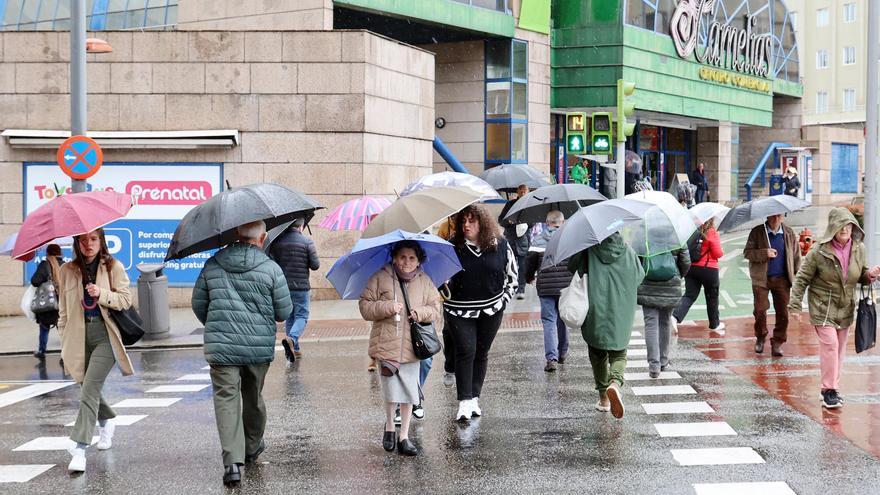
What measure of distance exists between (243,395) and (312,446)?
0.92 m

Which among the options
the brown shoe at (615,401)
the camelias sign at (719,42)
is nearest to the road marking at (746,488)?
the brown shoe at (615,401)

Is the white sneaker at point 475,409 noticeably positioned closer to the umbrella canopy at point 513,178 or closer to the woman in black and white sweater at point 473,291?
the woman in black and white sweater at point 473,291

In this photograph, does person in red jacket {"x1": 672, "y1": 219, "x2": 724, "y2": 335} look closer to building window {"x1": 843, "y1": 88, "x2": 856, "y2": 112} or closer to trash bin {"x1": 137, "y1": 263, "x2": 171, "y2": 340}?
trash bin {"x1": 137, "y1": 263, "x2": 171, "y2": 340}

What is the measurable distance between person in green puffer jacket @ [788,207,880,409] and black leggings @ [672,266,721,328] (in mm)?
4017

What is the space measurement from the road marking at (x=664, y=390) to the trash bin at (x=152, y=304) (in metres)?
7.30

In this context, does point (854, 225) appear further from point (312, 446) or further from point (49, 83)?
point (49, 83)

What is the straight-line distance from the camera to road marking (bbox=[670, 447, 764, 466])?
24.5ft

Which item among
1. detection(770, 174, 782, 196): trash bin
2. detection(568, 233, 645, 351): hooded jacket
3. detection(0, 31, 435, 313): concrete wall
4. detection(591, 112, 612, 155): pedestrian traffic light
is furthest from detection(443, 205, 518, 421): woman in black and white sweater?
Answer: detection(770, 174, 782, 196): trash bin

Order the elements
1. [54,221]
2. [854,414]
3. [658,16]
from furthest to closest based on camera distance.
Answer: [658,16], [854,414], [54,221]

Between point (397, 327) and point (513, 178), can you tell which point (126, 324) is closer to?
point (397, 327)

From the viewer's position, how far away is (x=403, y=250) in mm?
7965

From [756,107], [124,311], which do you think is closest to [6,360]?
[124,311]

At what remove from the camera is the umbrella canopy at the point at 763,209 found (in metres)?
11.8

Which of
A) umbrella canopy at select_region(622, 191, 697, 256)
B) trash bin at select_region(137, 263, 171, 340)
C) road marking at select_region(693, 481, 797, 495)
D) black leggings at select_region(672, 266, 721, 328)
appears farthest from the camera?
trash bin at select_region(137, 263, 171, 340)
